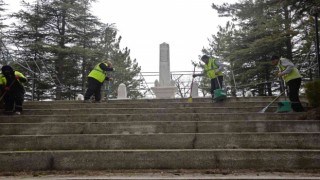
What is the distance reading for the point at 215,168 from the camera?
14.1ft

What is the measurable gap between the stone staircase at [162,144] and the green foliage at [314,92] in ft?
2.00

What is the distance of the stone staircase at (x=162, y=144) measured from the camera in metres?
4.31

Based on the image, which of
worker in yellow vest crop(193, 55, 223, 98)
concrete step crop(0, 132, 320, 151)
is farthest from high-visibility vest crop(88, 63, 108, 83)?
concrete step crop(0, 132, 320, 151)

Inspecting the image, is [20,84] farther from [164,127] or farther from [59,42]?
[59,42]

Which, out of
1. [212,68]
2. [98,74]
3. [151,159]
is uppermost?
[212,68]

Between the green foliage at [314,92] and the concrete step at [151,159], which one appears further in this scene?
the green foliage at [314,92]

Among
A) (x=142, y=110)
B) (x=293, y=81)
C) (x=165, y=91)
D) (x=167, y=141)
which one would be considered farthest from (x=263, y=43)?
(x=167, y=141)

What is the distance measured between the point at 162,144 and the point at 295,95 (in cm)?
392

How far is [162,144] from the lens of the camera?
496cm

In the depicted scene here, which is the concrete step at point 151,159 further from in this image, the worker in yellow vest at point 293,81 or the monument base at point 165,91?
the monument base at point 165,91

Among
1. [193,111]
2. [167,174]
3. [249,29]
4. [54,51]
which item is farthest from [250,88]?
[167,174]

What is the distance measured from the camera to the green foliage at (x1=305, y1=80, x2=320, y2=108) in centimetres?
637

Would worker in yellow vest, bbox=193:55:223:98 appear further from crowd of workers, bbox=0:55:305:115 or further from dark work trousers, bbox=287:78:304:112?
dark work trousers, bbox=287:78:304:112

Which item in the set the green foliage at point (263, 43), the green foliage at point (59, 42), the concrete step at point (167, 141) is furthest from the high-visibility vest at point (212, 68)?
the green foliage at point (59, 42)
